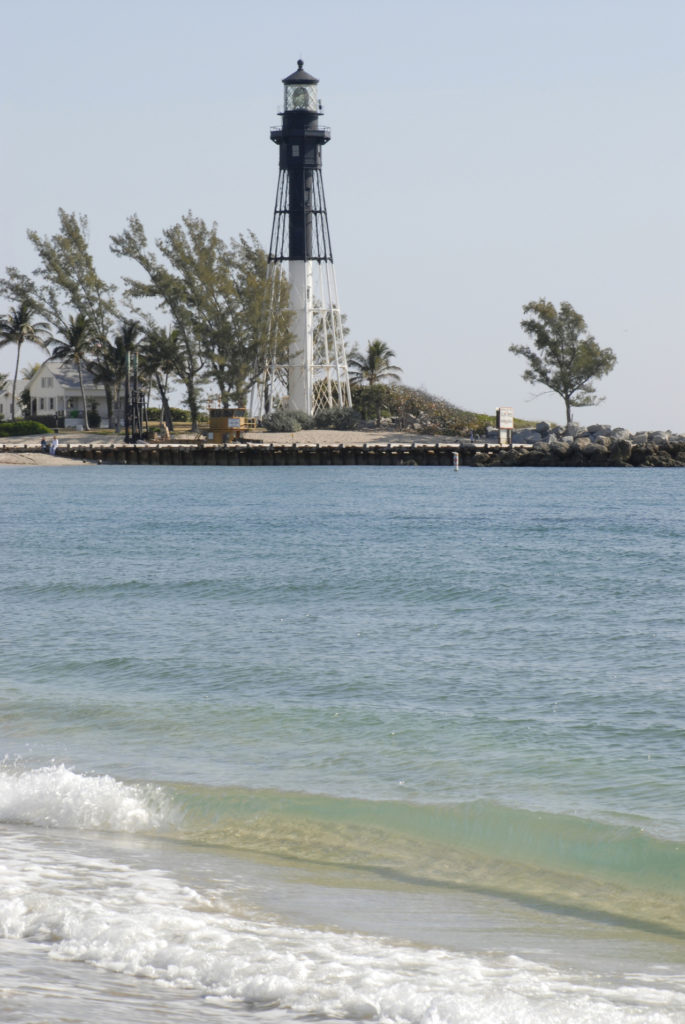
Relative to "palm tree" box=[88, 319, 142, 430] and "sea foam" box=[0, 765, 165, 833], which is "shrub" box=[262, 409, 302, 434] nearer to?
"palm tree" box=[88, 319, 142, 430]

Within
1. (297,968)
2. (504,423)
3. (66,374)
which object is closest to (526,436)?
(504,423)

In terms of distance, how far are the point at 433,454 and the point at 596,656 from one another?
234 feet

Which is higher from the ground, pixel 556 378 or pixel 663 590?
pixel 556 378

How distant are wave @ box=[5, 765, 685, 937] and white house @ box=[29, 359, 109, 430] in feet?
328

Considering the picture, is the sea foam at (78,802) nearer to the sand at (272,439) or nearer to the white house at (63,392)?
→ the sand at (272,439)

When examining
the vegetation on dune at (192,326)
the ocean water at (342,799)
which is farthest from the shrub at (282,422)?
the ocean water at (342,799)

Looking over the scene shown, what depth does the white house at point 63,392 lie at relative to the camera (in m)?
106

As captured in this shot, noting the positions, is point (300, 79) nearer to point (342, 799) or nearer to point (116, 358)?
point (116, 358)

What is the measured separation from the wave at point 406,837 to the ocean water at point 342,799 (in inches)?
0.8

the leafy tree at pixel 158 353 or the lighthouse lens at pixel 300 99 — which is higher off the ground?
the lighthouse lens at pixel 300 99

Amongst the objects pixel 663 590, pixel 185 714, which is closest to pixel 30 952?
pixel 185 714

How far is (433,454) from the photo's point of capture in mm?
85062

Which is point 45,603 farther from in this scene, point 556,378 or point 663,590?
point 556,378

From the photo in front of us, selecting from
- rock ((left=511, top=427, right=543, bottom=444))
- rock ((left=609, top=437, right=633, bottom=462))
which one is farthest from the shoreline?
rock ((left=511, top=427, right=543, bottom=444))
